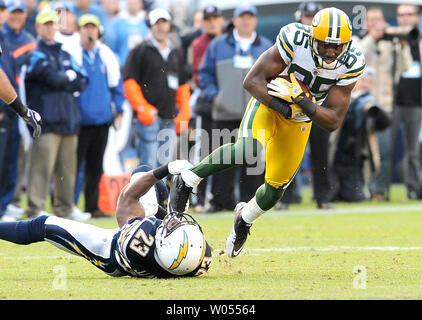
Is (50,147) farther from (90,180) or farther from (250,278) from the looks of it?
(250,278)

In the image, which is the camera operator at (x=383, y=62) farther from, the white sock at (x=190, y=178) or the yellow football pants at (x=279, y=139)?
the white sock at (x=190, y=178)

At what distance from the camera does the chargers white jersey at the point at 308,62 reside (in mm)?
6977

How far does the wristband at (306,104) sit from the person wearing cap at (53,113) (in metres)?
4.15

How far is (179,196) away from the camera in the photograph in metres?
6.82

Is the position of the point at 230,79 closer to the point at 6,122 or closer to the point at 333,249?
the point at 6,122

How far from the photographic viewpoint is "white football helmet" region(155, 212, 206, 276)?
19.1 ft

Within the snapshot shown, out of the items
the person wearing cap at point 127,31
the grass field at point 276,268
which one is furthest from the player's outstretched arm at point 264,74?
the person wearing cap at point 127,31

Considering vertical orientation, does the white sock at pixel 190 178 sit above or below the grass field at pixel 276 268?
above

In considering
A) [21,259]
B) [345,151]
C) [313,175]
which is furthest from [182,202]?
[345,151]

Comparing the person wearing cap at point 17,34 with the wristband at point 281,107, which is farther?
the person wearing cap at point 17,34

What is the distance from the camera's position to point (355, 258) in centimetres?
738

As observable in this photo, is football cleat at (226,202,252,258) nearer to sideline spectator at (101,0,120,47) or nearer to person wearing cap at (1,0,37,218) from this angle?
person wearing cap at (1,0,37,218)

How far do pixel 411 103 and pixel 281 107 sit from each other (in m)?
7.04

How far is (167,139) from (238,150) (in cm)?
472
